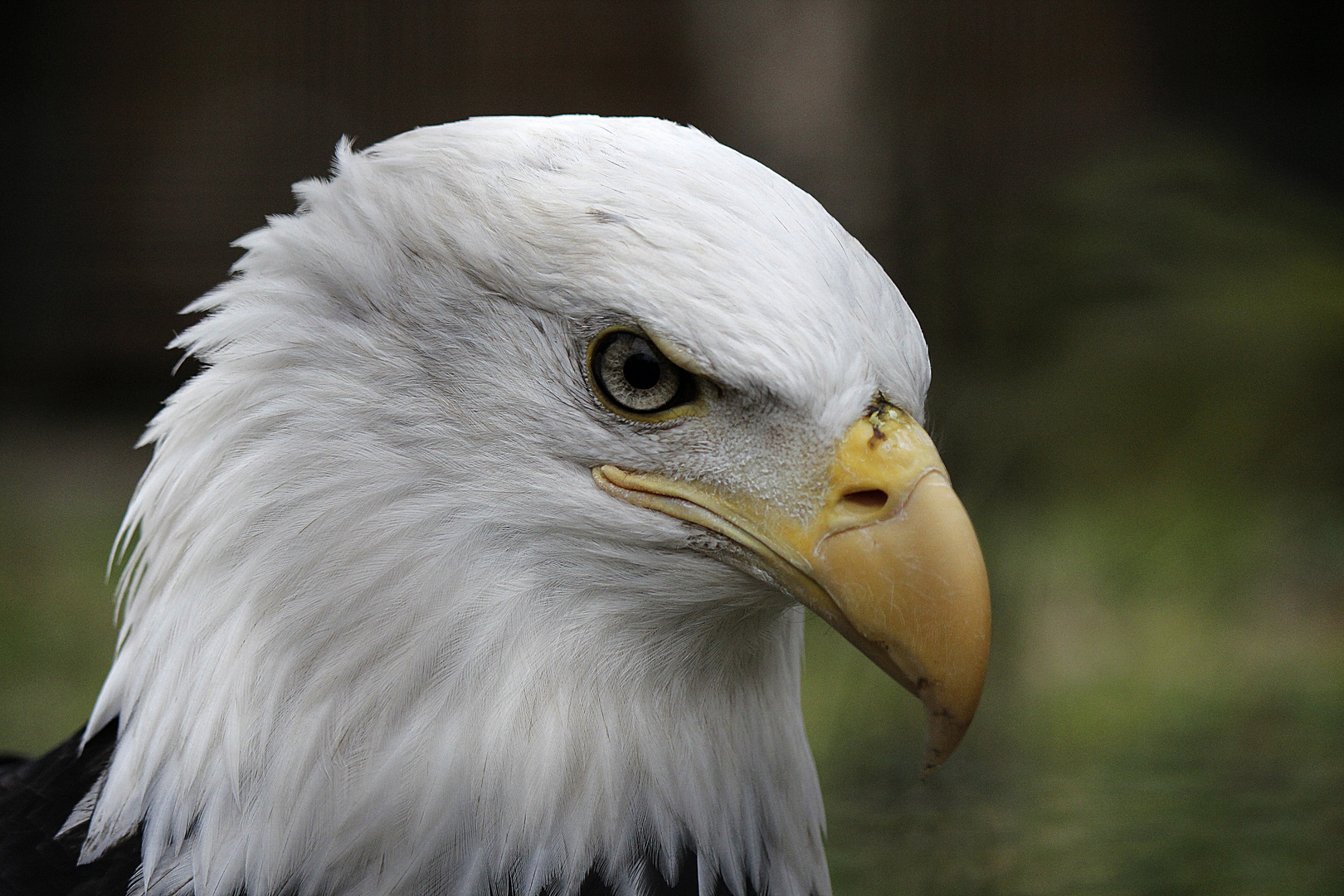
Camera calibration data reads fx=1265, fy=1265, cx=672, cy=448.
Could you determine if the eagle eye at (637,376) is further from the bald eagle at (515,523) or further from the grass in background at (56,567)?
the grass in background at (56,567)

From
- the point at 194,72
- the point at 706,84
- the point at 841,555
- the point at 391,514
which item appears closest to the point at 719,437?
the point at 841,555

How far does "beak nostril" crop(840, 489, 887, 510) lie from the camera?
59.7 inches

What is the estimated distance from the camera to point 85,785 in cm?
190

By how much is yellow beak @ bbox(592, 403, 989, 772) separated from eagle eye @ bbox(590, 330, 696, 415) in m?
0.16

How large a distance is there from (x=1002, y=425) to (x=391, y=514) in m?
1.83

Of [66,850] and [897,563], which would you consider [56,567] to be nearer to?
[66,850]

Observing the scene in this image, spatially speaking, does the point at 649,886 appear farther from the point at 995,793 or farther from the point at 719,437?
the point at 995,793

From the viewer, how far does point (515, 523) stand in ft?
5.34

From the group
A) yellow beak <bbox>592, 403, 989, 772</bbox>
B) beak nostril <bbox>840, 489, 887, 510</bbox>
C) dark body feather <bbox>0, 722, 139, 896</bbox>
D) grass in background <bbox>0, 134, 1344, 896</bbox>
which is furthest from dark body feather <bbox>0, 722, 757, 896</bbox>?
grass in background <bbox>0, 134, 1344, 896</bbox>

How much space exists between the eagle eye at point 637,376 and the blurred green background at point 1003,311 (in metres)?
0.66

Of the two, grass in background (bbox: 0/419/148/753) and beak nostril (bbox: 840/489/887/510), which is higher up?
beak nostril (bbox: 840/489/887/510)

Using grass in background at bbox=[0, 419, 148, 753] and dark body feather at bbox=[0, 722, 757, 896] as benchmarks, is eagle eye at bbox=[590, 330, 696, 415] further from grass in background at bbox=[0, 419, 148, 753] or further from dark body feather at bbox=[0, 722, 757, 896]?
grass in background at bbox=[0, 419, 148, 753]

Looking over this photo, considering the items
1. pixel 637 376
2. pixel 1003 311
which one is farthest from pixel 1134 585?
pixel 637 376

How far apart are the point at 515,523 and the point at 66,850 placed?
847 millimetres
